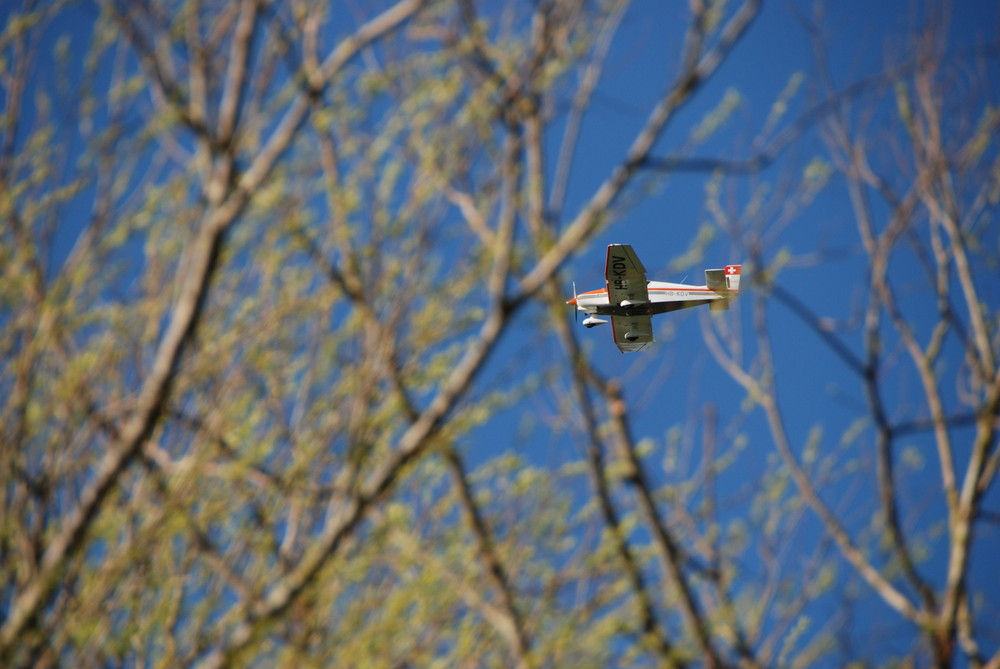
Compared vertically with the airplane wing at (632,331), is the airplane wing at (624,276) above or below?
above

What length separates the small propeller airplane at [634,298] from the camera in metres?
3.18

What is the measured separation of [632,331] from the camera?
335 centimetres

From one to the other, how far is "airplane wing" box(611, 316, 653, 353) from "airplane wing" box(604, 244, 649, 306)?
98 millimetres

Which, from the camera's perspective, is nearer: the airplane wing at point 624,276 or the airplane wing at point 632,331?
the airplane wing at point 624,276

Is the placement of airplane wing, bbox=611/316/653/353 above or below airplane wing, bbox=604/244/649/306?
below

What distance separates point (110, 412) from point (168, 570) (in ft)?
2.04

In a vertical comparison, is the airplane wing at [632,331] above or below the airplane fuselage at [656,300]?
below

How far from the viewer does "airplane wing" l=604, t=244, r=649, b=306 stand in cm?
316

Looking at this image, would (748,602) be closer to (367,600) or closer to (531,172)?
(367,600)

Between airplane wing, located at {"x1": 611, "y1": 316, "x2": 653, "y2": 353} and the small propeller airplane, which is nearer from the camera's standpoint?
the small propeller airplane

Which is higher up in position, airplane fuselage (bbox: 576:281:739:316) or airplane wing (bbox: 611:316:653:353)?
airplane fuselage (bbox: 576:281:739:316)

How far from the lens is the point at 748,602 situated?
14.3 ft

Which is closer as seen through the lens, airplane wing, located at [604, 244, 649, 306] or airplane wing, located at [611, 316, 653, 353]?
airplane wing, located at [604, 244, 649, 306]

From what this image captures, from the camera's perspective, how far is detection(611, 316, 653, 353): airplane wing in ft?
10.9
